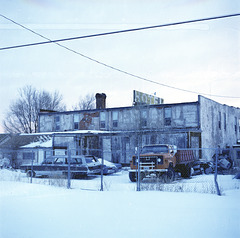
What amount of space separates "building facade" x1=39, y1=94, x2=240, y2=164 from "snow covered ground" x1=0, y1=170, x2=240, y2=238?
16890mm

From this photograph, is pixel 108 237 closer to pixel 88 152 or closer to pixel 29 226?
pixel 29 226

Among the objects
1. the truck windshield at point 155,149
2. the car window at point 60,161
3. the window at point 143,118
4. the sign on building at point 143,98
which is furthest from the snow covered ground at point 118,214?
the sign on building at point 143,98

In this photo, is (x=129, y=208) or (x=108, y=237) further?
(x=129, y=208)

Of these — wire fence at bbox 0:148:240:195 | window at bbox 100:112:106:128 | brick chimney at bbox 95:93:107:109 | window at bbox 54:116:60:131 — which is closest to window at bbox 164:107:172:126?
window at bbox 100:112:106:128

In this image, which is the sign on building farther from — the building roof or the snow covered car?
the snow covered car

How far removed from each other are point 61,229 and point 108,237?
1.14 metres

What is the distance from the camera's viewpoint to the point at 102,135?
32156mm

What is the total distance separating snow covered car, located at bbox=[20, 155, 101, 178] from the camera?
1770cm

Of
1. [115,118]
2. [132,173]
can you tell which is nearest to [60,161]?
[132,173]

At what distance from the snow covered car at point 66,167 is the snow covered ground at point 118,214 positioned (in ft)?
18.7

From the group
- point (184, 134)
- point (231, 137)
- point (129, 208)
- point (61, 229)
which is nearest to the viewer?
point (61, 229)

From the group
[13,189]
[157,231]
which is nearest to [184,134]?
[13,189]

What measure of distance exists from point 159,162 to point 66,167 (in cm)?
539

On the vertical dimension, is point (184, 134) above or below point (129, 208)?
above
